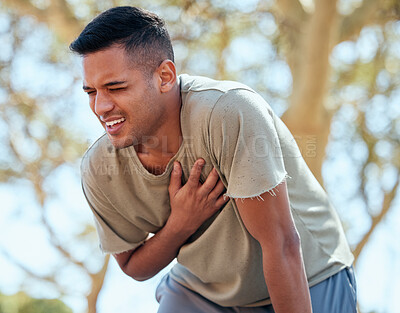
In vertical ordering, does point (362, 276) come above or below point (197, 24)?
below


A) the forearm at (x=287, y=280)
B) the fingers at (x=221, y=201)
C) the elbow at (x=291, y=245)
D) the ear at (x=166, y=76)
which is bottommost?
the forearm at (x=287, y=280)

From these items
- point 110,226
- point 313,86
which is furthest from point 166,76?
point 313,86

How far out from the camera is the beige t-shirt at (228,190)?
149 centimetres

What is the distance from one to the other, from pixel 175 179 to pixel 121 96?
12.3 inches

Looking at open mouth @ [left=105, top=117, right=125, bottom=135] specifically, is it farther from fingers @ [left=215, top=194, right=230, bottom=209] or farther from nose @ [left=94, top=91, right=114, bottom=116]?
fingers @ [left=215, top=194, right=230, bottom=209]

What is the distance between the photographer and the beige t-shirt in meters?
1.49

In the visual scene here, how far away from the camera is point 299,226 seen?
1.75m

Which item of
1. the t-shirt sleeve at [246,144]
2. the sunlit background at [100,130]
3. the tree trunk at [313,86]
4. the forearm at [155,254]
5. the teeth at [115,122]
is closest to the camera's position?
the t-shirt sleeve at [246,144]

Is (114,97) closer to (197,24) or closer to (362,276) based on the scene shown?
(197,24)

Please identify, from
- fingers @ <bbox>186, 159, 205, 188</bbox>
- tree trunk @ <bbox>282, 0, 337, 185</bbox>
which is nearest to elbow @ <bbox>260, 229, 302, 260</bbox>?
fingers @ <bbox>186, 159, 205, 188</bbox>

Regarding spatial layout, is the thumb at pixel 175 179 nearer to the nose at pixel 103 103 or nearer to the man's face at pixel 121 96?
the man's face at pixel 121 96

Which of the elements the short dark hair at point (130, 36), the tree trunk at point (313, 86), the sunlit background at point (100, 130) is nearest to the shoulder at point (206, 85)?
the short dark hair at point (130, 36)

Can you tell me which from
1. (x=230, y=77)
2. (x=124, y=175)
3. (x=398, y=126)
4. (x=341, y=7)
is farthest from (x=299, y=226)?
(x=398, y=126)

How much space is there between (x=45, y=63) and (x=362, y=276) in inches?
145
